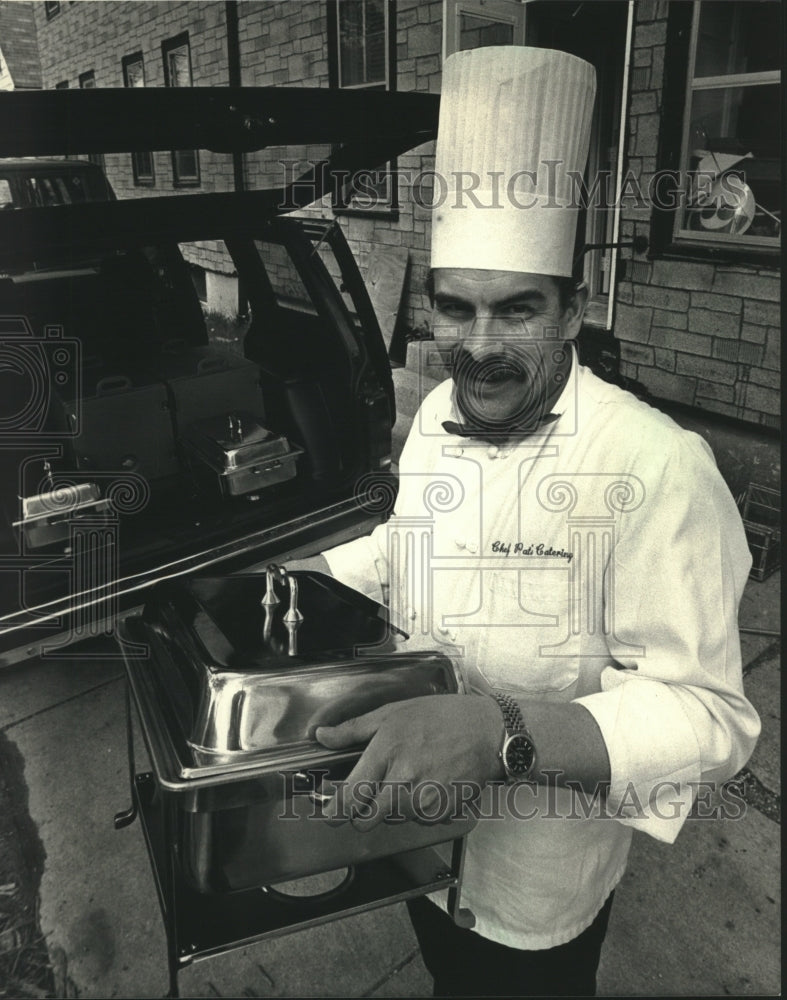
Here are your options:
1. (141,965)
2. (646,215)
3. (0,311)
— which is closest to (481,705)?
(141,965)

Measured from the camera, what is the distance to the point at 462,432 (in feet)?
4.32

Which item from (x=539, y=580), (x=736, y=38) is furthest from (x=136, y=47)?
(x=539, y=580)

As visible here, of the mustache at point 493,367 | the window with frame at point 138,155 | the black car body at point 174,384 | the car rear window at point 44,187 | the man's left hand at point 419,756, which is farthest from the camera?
the window with frame at point 138,155

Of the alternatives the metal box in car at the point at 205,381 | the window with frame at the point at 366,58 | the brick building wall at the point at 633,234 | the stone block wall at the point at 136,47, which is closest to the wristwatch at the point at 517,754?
the metal box in car at the point at 205,381

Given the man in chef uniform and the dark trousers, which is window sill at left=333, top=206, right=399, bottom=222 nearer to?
the man in chef uniform

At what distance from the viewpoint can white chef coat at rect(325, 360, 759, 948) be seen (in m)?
1.03

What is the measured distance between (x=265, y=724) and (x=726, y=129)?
15.1 ft

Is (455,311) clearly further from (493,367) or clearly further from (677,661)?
(677,661)

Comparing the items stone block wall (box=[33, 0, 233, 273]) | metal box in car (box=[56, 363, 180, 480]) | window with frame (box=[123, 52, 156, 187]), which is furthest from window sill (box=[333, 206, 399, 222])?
window with frame (box=[123, 52, 156, 187])

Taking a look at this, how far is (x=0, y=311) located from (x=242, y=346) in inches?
48.5

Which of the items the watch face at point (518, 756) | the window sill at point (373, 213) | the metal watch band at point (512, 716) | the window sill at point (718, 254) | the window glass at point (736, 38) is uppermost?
the window glass at point (736, 38)

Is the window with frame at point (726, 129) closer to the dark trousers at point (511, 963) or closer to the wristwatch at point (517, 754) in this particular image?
the dark trousers at point (511, 963)

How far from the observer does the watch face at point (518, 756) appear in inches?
38.1

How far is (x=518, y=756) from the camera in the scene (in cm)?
97
